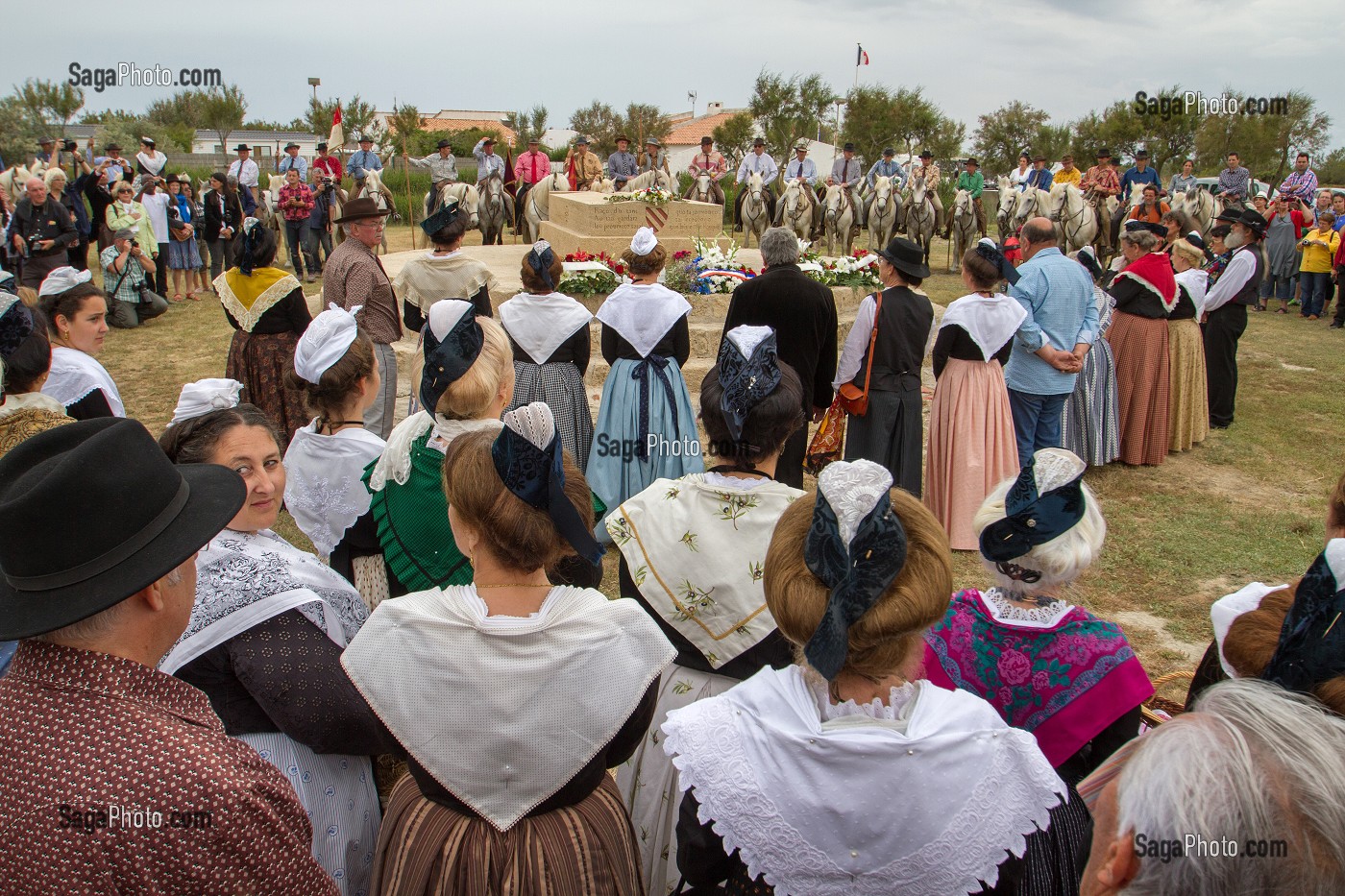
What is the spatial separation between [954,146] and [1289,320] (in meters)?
34.3

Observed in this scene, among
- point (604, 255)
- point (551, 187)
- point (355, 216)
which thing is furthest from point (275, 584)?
point (551, 187)

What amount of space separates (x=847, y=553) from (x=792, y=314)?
3835mm

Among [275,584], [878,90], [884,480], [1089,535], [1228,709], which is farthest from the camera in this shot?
[878,90]

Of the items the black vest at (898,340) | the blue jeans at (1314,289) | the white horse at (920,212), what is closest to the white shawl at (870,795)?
the black vest at (898,340)

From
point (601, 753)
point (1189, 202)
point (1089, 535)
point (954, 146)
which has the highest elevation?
point (954, 146)

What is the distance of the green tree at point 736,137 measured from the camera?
4622cm

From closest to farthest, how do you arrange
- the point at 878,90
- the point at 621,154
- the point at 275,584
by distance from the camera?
1. the point at 275,584
2. the point at 621,154
3. the point at 878,90

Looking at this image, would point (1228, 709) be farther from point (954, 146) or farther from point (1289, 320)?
point (954, 146)

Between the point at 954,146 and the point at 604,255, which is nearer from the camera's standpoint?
the point at 604,255

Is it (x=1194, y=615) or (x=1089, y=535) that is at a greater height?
(x=1089, y=535)

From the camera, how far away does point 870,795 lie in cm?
142

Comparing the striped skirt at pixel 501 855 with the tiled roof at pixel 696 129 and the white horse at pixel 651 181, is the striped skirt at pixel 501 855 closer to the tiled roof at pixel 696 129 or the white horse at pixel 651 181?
the white horse at pixel 651 181

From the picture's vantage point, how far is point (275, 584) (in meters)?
1.97

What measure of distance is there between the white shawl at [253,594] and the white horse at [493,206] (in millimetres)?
15472
